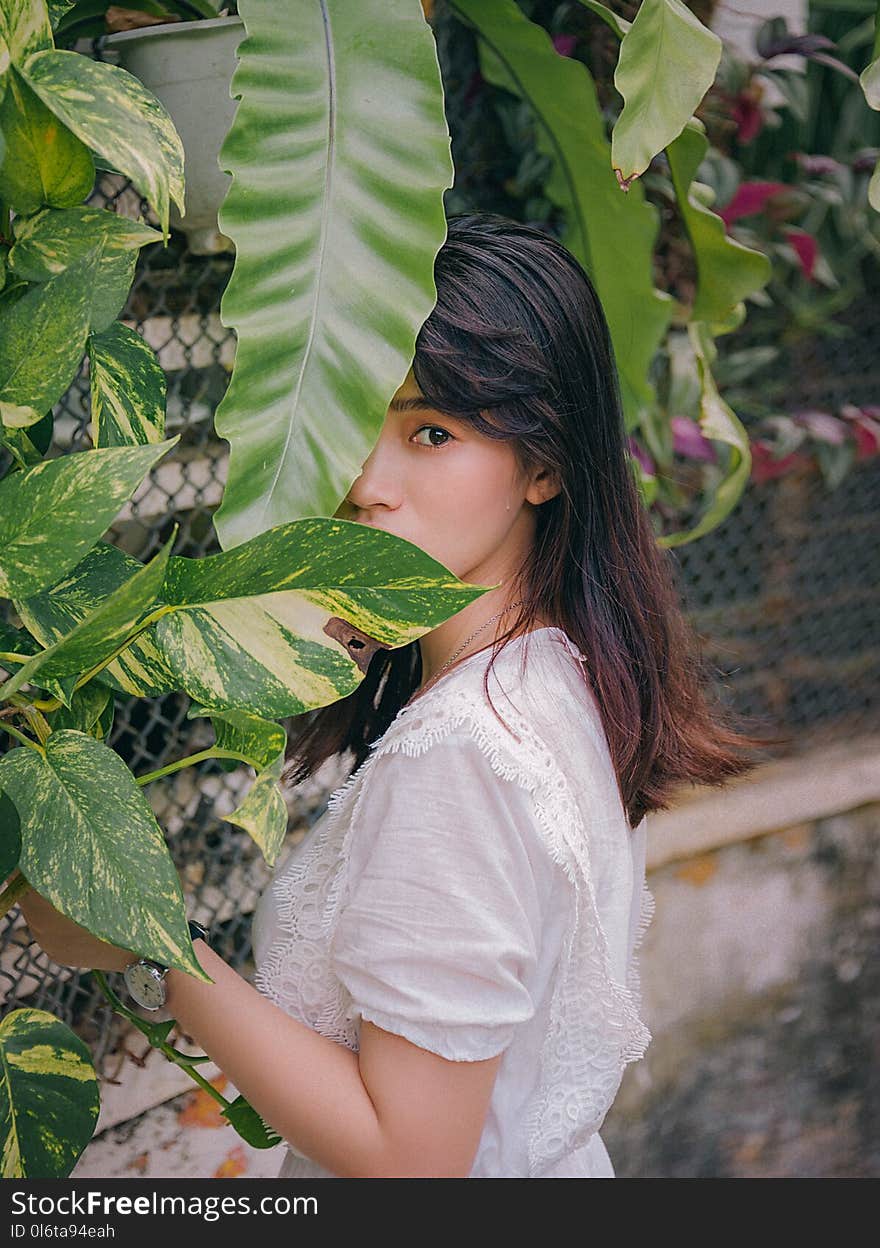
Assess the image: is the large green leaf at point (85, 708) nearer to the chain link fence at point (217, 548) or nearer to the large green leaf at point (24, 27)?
the large green leaf at point (24, 27)

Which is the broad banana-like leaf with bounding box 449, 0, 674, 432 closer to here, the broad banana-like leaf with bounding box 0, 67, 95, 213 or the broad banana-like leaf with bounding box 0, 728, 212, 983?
the broad banana-like leaf with bounding box 0, 67, 95, 213

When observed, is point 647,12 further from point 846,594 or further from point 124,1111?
point 846,594

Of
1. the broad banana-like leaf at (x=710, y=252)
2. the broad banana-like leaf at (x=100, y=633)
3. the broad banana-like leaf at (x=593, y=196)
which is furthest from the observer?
the broad banana-like leaf at (x=593, y=196)

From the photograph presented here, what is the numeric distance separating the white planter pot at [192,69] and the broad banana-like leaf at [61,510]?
1.43ft

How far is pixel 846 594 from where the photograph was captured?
246 centimetres

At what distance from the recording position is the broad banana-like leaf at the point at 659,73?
0.77 meters

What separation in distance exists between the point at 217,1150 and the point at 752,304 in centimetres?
160

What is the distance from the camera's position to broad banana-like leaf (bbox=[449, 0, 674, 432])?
3.89 feet

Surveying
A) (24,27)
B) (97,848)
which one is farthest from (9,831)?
(24,27)

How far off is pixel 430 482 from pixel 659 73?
30 centimetres

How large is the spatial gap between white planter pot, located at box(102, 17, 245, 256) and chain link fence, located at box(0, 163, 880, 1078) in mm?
202

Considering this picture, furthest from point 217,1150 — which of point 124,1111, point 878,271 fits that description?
point 878,271

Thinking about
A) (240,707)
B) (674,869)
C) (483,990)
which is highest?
(240,707)

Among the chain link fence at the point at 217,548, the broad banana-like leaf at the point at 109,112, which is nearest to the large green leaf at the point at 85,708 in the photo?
the broad banana-like leaf at the point at 109,112
